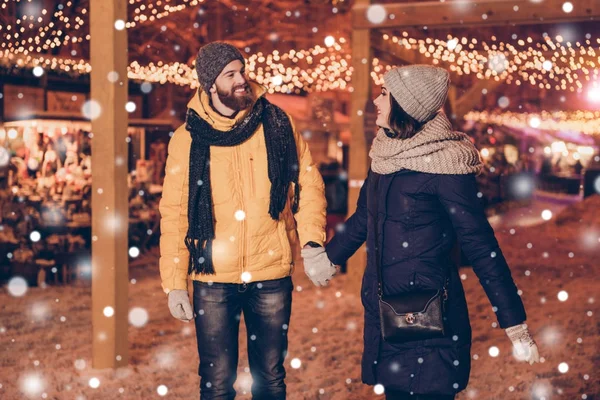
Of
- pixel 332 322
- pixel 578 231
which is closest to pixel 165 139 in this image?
pixel 578 231

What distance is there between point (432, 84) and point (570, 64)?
963cm

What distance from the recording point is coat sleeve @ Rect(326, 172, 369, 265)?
3.21 m

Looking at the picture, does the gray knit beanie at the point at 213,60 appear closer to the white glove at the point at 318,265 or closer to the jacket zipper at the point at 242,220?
the jacket zipper at the point at 242,220

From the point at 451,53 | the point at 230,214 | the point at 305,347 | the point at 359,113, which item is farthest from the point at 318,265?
the point at 451,53

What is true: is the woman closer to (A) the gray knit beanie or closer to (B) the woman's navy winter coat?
(B) the woman's navy winter coat

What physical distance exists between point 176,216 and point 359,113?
5.02 metres

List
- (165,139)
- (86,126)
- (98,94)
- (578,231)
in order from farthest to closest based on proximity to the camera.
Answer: (165,139)
(578,231)
(86,126)
(98,94)

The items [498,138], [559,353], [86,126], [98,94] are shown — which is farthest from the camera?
[498,138]

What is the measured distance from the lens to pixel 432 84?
2.91m

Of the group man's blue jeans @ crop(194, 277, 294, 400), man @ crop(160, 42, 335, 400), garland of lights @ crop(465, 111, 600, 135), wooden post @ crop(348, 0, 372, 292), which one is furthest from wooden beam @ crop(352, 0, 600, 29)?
garland of lights @ crop(465, 111, 600, 135)

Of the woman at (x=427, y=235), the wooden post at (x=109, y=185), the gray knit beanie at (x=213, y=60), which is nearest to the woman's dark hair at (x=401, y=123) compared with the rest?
the woman at (x=427, y=235)

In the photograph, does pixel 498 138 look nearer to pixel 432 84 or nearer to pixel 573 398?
pixel 573 398

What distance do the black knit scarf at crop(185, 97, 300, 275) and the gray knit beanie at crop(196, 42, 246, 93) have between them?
0.16 meters

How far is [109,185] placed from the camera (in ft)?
17.2
